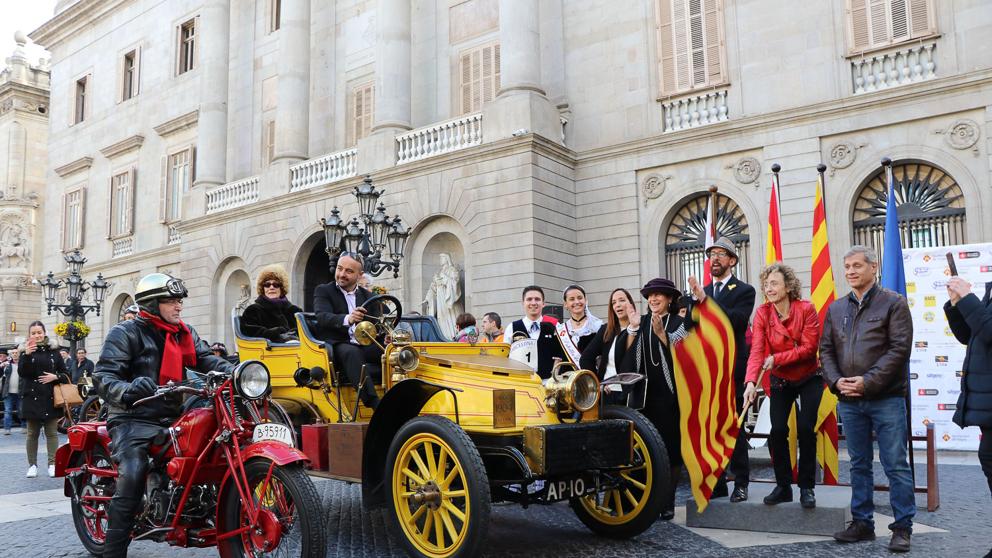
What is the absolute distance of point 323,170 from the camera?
20.9 m

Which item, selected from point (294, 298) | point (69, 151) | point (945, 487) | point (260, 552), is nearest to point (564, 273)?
point (294, 298)

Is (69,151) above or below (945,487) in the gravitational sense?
above

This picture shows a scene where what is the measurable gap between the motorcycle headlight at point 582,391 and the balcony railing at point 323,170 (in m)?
15.8

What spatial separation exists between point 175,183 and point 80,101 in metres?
9.26

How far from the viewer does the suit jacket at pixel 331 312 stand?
626 cm

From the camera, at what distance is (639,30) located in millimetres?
17500

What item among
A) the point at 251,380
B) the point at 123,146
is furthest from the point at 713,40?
the point at 123,146

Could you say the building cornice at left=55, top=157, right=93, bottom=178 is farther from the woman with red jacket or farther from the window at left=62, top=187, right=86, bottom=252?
the woman with red jacket

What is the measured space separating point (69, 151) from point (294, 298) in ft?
58.8

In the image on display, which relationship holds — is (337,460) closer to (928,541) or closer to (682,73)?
(928,541)

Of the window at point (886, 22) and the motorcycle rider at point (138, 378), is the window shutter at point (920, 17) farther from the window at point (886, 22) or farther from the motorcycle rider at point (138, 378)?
the motorcycle rider at point (138, 378)

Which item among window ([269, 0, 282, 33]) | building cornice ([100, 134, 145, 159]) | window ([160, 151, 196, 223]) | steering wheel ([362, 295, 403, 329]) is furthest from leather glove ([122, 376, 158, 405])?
building cornice ([100, 134, 145, 159])

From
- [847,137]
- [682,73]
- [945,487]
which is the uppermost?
[682,73]

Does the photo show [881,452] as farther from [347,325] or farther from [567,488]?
[347,325]
